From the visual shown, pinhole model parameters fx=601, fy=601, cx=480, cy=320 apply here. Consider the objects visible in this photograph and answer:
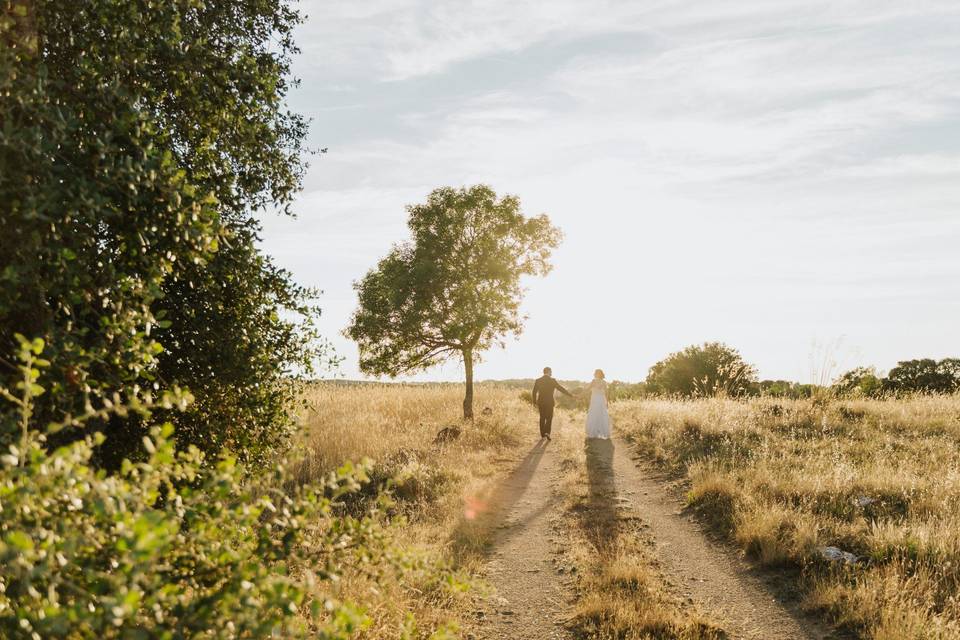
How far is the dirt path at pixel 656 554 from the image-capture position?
287 inches

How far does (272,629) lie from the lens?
2836 mm

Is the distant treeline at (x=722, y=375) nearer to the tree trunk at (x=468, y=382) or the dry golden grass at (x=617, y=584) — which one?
the tree trunk at (x=468, y=382)

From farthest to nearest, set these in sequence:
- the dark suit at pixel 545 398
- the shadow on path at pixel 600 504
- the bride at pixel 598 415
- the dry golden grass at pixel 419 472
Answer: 1. the dark suit at pixel 545 398
2. the bride at pixel 598 415
3. the shadow on path at pixel 600 504
4. the dry golden grass at pixel 419 472

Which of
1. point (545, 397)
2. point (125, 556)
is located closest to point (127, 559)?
point (125, 556)

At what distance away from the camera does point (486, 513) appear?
484 inches

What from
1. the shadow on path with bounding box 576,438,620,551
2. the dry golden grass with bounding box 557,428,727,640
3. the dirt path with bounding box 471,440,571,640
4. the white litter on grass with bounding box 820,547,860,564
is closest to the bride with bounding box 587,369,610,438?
the shadow on path with bounding box 576,438,620,551

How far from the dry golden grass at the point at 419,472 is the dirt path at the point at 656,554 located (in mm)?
532

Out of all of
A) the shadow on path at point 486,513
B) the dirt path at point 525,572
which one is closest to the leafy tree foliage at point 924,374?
the shadow on path at point 486,513

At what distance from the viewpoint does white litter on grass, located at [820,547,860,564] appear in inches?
322

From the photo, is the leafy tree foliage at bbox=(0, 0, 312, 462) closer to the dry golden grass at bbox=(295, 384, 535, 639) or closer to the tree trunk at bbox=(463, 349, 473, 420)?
the dry golden grass at bbox=(295, 384, 535, 639)

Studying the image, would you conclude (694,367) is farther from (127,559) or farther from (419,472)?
(127,559)

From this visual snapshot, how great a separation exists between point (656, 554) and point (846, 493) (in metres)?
4.05

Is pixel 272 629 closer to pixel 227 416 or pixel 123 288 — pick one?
pixel 123 288

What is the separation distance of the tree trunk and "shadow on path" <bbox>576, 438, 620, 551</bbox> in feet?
25.2
